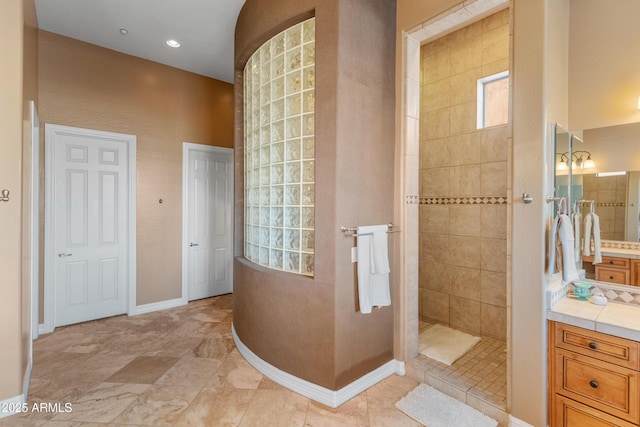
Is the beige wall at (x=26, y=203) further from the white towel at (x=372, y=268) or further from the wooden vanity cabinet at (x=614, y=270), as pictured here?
the wooden vanity cabinet at (x=614, y=270)

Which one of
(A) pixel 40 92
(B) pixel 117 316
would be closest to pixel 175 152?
(A) pixel 40 92

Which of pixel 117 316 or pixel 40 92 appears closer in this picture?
pixel 40 92

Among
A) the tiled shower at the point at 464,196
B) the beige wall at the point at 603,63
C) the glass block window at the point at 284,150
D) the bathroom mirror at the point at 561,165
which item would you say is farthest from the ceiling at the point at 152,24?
the bathroom mirror at the point at 561,165

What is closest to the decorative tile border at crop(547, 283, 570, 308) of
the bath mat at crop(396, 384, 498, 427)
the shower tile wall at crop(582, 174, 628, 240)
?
the shower tile wall at crop(582, 174, 628, 240)

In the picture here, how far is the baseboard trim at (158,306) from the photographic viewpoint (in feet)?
12.0

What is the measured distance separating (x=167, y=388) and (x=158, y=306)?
6.14 feet

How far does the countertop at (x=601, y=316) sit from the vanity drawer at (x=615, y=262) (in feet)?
0.76

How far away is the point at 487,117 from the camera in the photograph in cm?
299

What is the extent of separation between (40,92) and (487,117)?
455 centimetres

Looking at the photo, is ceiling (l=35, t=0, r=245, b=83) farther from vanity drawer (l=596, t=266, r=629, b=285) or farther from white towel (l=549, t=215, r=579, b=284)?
vanity drawer (l=596, t=266, r=629, b=285)

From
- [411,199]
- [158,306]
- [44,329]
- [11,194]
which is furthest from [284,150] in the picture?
[44,329]

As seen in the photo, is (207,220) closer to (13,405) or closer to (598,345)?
(13,405)

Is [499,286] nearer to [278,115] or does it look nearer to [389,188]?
[389,188]

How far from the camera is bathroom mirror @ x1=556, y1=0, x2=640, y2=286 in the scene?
1772 millimetres
